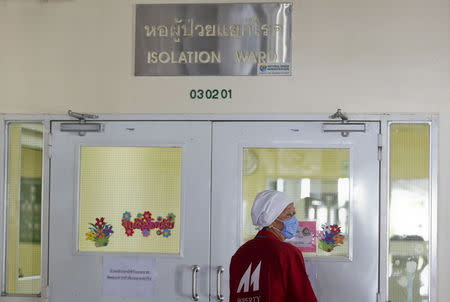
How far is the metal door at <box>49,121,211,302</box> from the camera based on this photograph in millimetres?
4184

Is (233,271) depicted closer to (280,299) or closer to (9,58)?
(280,299)

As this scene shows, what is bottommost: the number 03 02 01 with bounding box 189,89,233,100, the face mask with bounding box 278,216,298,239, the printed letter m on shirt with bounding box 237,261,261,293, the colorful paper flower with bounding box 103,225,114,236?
the printed letter m on shirt with bounding box 237,261,261,293

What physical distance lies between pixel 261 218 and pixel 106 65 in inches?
66.0

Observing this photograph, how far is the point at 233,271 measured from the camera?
322 cm

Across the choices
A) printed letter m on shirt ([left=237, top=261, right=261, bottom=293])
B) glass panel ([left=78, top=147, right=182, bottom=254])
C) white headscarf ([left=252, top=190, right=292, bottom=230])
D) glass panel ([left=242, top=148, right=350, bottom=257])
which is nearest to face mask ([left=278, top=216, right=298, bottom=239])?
white headscarf ([left=252, top=190, right=292, bottom=230])

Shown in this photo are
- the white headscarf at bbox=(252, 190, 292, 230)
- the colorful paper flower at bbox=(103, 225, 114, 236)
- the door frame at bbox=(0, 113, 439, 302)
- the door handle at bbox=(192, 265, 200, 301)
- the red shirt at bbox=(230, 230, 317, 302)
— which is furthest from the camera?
the colorful paper flower at bbox=(103, 225, 114, 236)

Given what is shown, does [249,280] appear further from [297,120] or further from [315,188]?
[297,120]

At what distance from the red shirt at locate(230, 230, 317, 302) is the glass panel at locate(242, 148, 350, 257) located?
102 cm

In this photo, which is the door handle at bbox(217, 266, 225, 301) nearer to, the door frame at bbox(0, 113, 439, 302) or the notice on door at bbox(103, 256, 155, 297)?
the notice on door at bbox(103, 256, 155, 297)

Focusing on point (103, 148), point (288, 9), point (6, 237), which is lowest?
point (6, 237)

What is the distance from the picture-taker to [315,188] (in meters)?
4.12

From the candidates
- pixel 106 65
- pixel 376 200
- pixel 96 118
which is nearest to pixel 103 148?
pixel 96 118

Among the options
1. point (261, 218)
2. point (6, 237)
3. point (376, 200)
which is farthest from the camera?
point (6, 237)

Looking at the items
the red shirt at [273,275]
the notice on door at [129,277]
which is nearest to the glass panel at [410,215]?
the red shirt at [273,275]
